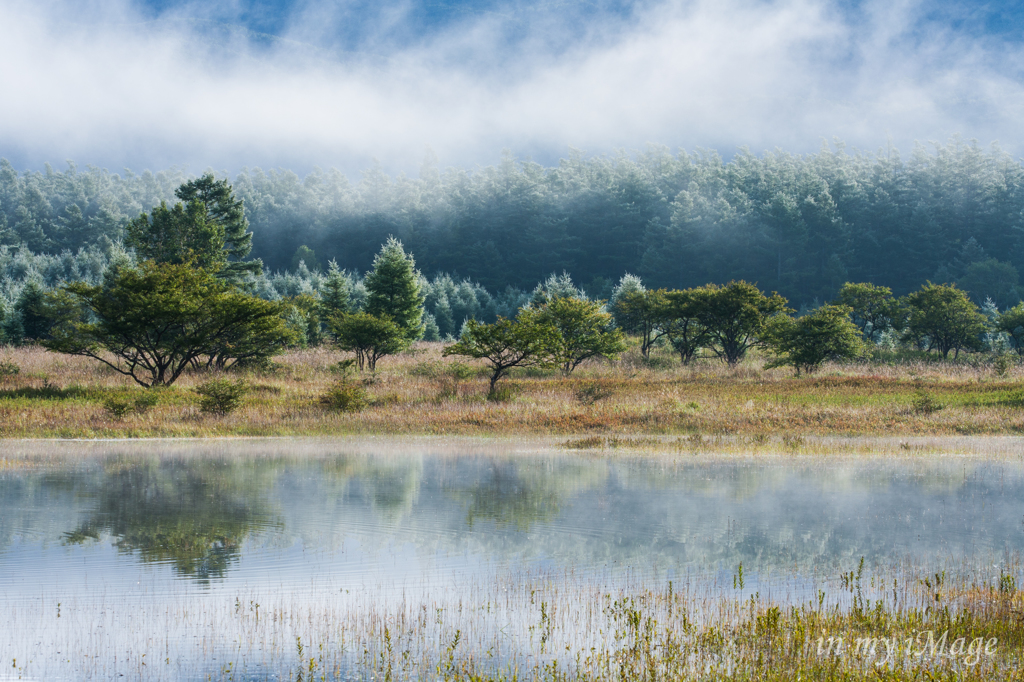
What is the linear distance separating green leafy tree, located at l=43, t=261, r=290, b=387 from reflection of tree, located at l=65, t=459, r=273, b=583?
1573cm

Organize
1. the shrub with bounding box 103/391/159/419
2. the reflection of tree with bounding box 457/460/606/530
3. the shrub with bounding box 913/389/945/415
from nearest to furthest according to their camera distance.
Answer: the reflection of tree with bounding box 457/460/606/530
the shrub with bounding box 103/391/159/419
the shrub with bounding box 913/389/945/415

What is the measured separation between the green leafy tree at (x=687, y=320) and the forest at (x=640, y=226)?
42.1 metres

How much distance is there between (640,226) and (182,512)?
345 feet

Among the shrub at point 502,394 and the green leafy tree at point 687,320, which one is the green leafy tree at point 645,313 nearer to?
the green leafy tree at point 687,320

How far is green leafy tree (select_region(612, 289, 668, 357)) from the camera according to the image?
50.3 meters

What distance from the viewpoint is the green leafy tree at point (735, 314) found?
46281 millimetres

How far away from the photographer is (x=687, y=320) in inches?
1959

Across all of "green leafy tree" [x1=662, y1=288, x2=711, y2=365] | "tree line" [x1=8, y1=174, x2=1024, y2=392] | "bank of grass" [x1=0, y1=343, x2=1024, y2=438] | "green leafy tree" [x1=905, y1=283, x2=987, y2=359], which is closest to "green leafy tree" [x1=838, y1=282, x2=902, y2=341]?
"tree line" [x1=8, y1=174, x2=1024, y2=392]

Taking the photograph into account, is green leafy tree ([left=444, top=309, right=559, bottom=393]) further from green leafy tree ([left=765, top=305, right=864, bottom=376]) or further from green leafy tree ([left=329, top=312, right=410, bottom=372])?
green leafy tree ([left=765, top=305, right=864, bottom=376])

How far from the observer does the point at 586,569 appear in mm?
9438

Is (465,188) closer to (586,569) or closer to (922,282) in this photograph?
(922,282)

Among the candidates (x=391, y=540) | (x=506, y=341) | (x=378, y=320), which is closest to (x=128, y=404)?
(x=506, y=341)

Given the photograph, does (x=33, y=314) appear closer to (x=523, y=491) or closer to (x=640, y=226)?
(x=523, y=491)

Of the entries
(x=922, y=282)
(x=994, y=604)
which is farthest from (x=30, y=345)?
(x=922, y=282)
